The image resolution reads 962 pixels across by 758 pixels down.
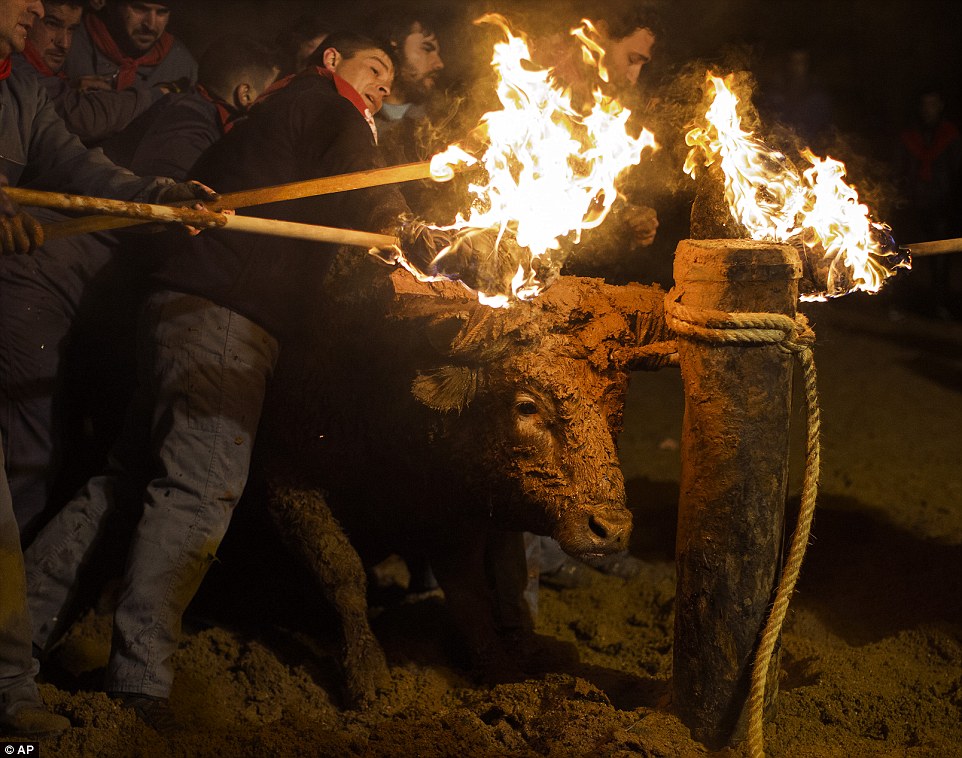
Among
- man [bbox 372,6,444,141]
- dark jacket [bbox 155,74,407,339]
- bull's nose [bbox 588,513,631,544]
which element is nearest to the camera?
bull's nose [bbox 588,513,631,544]

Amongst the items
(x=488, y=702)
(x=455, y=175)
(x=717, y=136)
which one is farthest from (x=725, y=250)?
(x=488, y=702)

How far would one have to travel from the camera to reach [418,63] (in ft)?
15.9

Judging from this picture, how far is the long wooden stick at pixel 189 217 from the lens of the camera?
2.71m

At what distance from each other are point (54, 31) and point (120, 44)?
0.65 meters

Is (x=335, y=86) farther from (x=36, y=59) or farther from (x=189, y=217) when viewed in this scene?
(x=36, y=59)

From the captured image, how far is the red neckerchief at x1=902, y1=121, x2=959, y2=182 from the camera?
1045 centimetres

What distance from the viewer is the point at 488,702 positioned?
333 cm

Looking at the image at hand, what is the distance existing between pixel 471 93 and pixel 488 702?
13.1ft

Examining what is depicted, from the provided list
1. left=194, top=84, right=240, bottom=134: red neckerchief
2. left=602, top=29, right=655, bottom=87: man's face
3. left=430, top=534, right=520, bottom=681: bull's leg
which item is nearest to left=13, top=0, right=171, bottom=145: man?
left=194, top=84, right=240, bottom=134: red neckerchief

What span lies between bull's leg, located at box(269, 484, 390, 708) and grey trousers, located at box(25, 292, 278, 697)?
0.92 ft

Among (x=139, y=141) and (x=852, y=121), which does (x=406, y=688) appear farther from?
(x=852, y=121)

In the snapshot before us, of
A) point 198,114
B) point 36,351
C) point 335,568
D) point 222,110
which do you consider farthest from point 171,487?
point 222,110

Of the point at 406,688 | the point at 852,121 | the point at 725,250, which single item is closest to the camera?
the point at 725,250

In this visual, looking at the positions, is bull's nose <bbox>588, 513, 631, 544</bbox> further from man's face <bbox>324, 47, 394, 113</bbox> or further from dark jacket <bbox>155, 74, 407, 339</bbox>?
man's face <bbox>324, 47, 394, 113</bbox>
